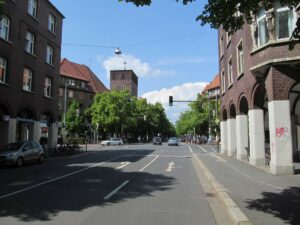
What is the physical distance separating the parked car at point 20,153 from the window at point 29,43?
11.3 meters

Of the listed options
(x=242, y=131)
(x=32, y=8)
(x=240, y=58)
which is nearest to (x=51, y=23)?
(x=32, y=8)

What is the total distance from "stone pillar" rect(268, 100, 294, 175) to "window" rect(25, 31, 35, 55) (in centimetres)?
2304

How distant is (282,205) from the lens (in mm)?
→ 9211

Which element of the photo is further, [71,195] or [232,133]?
[232,133]

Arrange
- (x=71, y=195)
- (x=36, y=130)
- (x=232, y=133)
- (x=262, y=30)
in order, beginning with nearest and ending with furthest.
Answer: (x=71, y=195) < (x=262, y=30) < (x=232, y=133) < (x=36, y=130)

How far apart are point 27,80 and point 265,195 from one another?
26.6m

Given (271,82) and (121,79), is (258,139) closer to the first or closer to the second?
(271,82)

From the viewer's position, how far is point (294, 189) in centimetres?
1205

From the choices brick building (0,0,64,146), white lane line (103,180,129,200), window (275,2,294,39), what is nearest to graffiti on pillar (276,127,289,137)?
window (275,2,294,39)

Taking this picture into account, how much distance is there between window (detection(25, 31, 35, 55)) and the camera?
32969 mm

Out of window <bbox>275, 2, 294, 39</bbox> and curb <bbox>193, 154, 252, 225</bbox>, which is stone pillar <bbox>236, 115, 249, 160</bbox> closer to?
window <bbox>275, 2, 294, 39</bbox>

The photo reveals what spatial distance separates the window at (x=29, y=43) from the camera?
32969mm

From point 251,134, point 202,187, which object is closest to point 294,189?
point 202,187

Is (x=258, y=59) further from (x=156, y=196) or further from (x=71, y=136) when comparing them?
(x=71, y=136)
